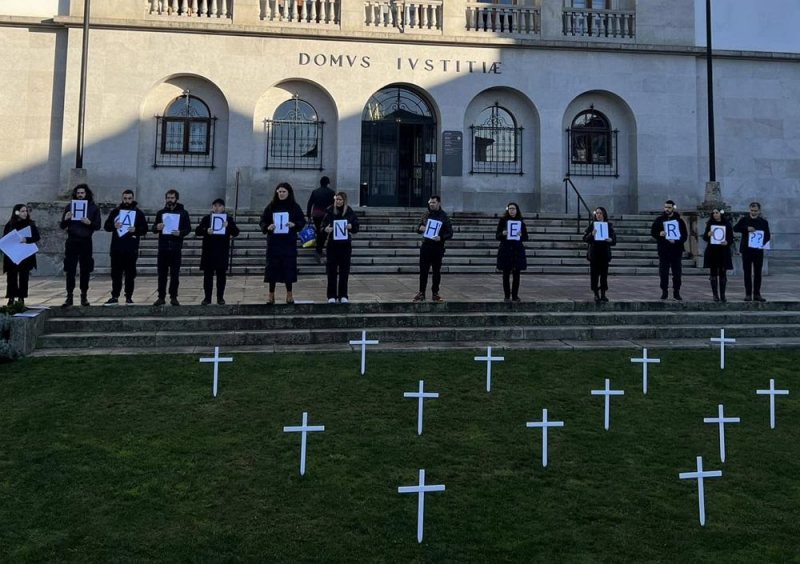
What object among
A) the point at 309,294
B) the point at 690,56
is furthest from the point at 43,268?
the point at 690,56

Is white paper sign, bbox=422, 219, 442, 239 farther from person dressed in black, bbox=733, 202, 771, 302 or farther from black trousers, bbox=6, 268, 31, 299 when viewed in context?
black trousers, bbox=6, 268, 31, 299

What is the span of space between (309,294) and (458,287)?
3.24 m

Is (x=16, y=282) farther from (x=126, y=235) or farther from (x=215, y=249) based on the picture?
(x=215, y=249)

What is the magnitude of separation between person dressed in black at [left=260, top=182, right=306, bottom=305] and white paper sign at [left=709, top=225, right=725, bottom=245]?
730 cm

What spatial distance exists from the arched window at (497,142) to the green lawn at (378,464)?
14747mm

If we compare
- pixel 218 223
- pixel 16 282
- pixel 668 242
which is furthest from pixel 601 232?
pixel 16 282

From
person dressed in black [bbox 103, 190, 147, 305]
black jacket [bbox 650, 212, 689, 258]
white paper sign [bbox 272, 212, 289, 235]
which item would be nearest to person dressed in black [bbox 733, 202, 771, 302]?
black jacket [bbox 650, 212, 689, 258]

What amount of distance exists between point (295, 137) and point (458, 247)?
7272mm

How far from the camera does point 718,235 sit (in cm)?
1093

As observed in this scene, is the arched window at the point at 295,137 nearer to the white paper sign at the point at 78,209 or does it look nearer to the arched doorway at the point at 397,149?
the arched doorway at the point at 397,149

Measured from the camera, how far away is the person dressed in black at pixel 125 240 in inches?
376

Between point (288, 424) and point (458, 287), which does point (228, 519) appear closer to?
point (288, 424)

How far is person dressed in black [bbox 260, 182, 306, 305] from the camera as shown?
9.37 m

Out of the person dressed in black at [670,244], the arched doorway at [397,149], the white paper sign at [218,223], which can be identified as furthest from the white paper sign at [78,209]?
the arched doorway at [397,149]
